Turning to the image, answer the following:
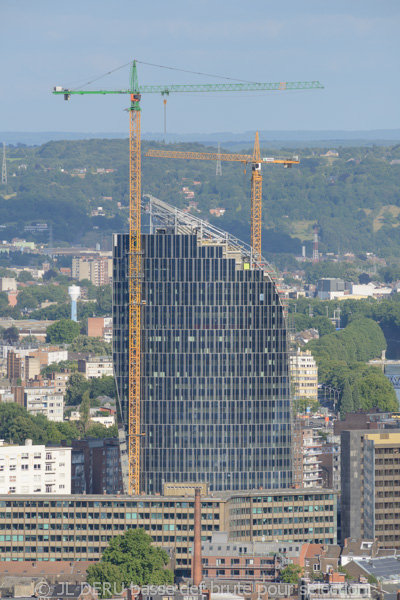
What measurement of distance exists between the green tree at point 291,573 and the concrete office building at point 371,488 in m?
20.5

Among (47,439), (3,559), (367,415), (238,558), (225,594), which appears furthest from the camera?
(47,439)

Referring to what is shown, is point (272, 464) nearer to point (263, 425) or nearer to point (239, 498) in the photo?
point (263, 425)

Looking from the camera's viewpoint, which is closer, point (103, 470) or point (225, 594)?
point (225, 594)

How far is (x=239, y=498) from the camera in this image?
147 m

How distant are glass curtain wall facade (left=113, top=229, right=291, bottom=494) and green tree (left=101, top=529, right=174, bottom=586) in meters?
29.9

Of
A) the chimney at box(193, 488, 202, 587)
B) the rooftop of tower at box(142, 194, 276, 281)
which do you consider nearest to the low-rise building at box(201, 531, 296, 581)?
the chimney at box(193, 488, 202, 587)

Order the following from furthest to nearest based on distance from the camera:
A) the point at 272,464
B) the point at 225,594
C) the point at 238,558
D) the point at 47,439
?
the point at 47,439 < the point at 272,464 < the point at 238,558 < the point at 225,594

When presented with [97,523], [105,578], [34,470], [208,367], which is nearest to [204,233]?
[208,367]

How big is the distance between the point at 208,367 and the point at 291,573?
→ 41.2 m

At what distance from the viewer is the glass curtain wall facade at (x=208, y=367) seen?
164 metres

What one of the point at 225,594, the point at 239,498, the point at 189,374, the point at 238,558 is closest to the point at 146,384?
the point at 189,374

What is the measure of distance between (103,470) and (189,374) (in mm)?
12601

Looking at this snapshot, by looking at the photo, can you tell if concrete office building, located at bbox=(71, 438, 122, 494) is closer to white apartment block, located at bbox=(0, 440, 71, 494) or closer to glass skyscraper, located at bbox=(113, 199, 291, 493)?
white apartment block, located at bbox=(0, 440, 71, 494)

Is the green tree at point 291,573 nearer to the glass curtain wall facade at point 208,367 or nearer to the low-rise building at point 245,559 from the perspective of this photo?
the low-rise building at point 245,559
